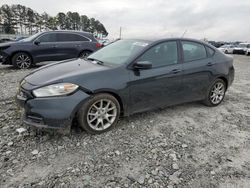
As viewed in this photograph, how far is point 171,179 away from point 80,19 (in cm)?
7964

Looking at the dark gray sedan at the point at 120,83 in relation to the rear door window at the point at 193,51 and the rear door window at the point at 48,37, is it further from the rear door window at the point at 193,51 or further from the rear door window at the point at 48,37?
the rear door window at the point at 48,37

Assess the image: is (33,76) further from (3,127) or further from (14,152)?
(14,152)

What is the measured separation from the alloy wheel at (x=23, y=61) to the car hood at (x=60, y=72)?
562 cm

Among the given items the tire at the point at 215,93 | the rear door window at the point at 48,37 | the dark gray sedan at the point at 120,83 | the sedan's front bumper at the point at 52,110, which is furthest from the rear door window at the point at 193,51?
the rear door window at the point at 48,37

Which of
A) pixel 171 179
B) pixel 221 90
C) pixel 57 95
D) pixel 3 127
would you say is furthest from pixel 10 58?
pixel 171 179

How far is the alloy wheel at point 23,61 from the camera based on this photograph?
29.4 ft

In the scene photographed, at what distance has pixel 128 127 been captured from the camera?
391cm

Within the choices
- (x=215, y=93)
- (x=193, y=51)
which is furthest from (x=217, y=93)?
(x=193, y=51)

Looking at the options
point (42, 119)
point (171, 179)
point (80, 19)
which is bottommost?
point (171, 179)

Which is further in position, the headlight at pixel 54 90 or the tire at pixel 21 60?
the tire at pixel 21 60

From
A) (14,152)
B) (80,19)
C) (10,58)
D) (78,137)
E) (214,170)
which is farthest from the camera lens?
(80,19)

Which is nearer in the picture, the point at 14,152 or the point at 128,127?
the point at 14,152

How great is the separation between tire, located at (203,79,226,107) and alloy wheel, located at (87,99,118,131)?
2271 millimetres

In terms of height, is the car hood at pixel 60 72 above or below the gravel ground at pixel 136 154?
above
